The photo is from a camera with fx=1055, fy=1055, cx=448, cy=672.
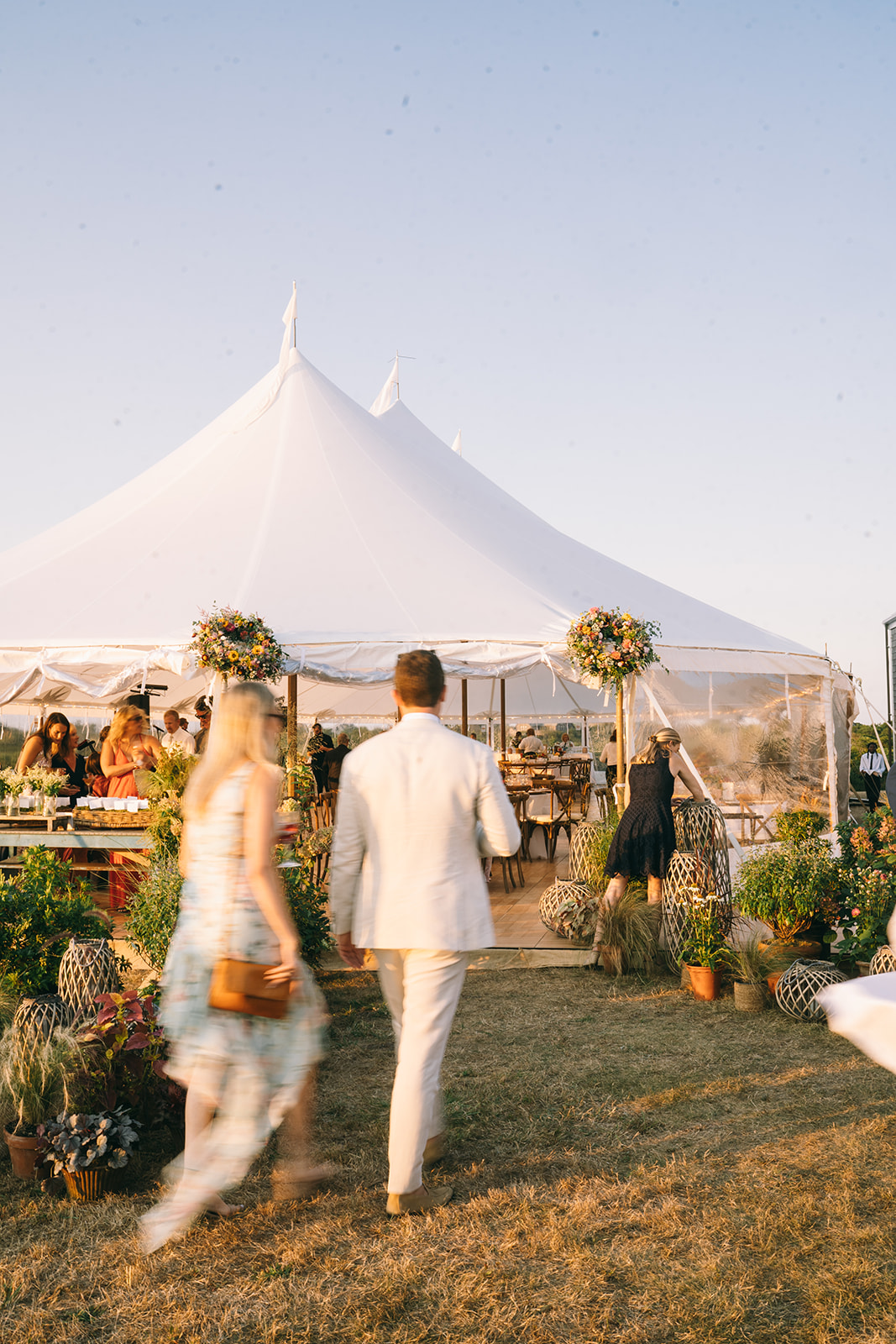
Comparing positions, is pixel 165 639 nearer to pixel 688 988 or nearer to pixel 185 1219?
pixel 688 988

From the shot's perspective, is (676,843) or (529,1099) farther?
(676,843)

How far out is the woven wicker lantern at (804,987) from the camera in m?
5.56

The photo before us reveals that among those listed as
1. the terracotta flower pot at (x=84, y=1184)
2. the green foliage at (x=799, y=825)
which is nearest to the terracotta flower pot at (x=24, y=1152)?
the terracotta flower pot at (x=84, y=1184)

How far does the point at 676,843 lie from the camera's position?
7336mm

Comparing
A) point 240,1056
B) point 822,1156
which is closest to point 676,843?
point 822,1156

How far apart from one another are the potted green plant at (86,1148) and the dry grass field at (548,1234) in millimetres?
87

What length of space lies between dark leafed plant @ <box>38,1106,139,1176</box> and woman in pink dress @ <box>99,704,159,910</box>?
15.8ft

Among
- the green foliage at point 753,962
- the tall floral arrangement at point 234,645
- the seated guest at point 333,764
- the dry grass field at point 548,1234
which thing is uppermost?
the tall floral arrangement at point 234,645

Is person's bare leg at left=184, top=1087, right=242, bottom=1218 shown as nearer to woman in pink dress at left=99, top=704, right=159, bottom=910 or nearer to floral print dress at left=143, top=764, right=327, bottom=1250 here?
floral print dress at left=143, top=764, right=327, bottom=1250

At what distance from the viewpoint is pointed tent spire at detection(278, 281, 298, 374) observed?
12602 millimetres

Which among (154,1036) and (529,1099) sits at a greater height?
(154,1036)

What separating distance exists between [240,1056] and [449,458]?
11.3 meters

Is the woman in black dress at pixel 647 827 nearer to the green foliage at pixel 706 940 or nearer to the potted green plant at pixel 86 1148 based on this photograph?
the green foliage at pixel 706 940

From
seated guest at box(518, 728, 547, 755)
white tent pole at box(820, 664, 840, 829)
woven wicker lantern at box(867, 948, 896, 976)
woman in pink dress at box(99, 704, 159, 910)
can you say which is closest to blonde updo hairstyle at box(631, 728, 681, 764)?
woven wicker lantern at box(867, 948, 896, 976)
